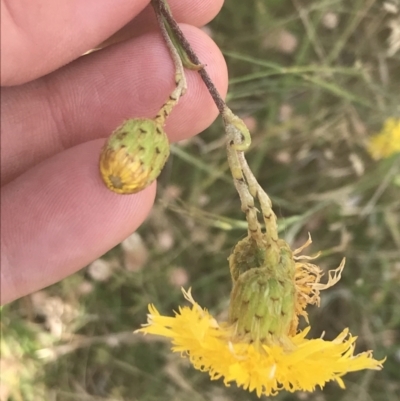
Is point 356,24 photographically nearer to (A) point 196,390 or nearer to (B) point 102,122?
(B) point 102,122

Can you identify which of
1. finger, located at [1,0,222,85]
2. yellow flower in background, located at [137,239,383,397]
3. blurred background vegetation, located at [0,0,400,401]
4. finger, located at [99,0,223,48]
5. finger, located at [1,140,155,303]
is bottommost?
blurred background vegetation, located at [0,0,400,401]

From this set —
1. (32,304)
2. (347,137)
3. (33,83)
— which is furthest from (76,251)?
(347,137)

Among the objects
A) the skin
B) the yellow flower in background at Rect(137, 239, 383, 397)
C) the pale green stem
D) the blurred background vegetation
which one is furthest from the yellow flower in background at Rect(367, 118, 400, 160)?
the yellow flower in background at Rect(137, 239, 383, 397)

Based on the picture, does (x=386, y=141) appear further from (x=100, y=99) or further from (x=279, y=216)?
(x=100, y=99)

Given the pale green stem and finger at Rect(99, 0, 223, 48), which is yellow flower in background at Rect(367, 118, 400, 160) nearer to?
finger at Rect(99, 0, 223, 48)

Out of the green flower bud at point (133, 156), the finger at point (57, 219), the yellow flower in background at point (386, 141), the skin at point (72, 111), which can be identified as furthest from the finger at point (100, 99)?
the yellow flower in background at point (386, 141)

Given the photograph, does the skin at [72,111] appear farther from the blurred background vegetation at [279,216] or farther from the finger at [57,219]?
the blurred background vegetation at [279,216]
